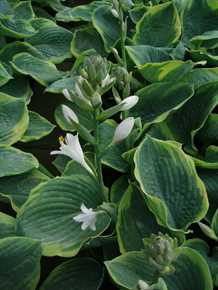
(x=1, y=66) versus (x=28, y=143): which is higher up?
(x=1, y=66)

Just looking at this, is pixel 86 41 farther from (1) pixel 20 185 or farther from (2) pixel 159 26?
(1) pixel 20 185

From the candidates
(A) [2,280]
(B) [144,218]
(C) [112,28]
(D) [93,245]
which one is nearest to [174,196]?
A: (B) [144,218]

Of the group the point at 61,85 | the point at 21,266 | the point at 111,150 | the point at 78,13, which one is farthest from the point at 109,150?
the point at 78,13

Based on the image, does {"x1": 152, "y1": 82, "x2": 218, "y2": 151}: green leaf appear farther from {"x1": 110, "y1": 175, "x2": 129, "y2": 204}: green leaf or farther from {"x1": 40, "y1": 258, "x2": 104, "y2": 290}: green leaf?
{"x1": 40, "y1": 258, "x2": 104, "y2": 290}: green leaf

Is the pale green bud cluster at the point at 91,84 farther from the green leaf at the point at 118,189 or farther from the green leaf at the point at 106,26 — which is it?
the green leaf at the point at 106,26

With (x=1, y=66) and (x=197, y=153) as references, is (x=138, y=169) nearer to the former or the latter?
(x=197, y=153)

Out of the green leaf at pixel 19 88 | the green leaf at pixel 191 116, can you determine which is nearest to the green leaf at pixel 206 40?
the green leaf at pixel 191 116

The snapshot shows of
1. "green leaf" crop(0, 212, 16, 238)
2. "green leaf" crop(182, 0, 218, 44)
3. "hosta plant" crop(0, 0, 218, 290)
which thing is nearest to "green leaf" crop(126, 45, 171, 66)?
"hosta plant" crop(0, 0, 218, 290)
